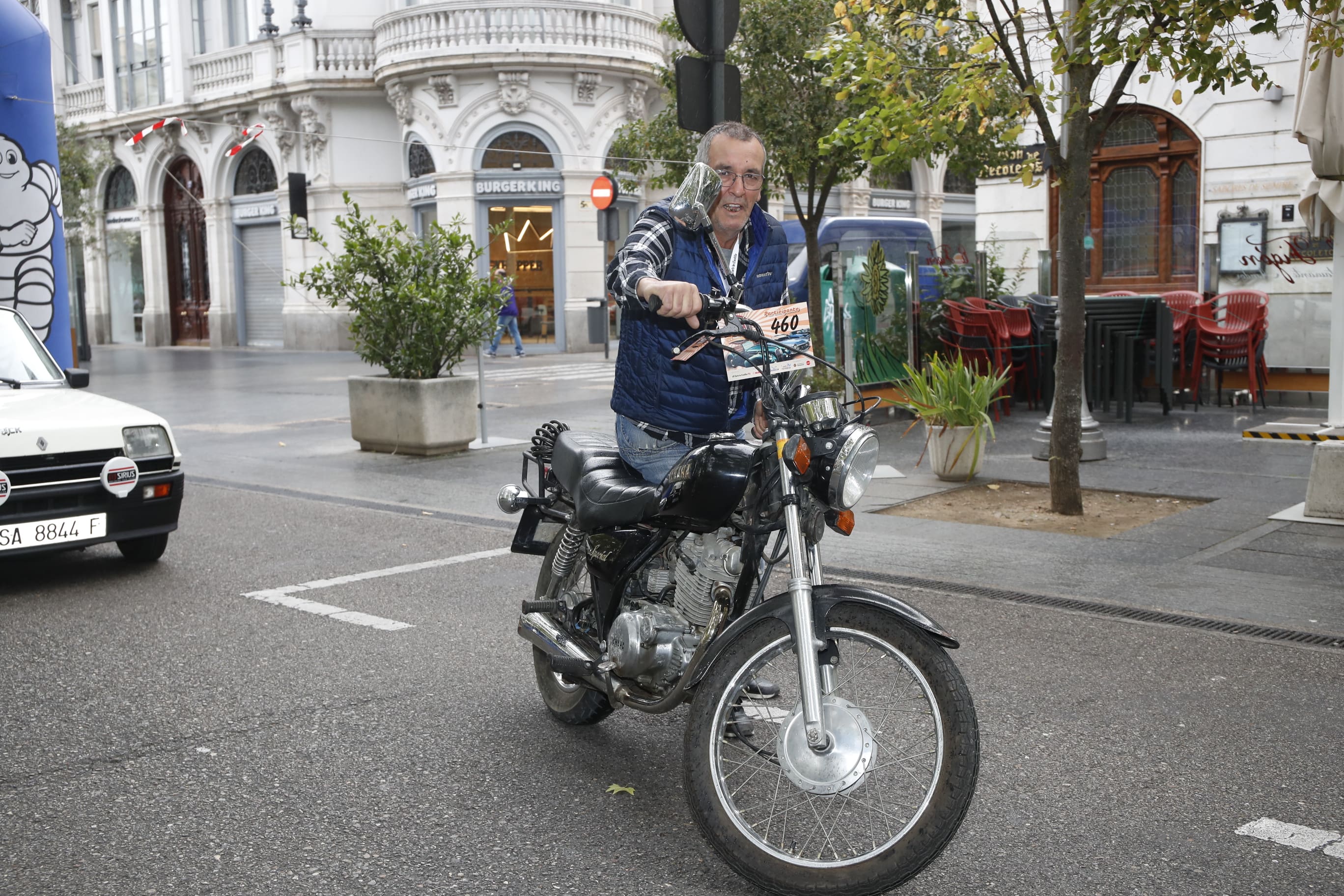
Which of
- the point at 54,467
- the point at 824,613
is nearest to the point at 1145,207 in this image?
the point at 54,467

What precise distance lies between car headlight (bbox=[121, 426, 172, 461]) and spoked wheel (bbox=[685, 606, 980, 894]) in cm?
473

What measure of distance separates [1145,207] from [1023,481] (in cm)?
925

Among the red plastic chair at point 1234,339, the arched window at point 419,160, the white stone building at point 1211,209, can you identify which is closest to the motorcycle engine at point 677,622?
the red plastic chair at point 1234,339

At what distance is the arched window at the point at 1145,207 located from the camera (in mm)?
16688

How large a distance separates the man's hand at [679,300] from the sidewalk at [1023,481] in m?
3.71

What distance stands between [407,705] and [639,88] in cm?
Answer: 2665

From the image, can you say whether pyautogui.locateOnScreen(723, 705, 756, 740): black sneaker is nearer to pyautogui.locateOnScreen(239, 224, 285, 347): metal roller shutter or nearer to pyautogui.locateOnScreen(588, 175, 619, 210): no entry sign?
pyautogui.locateOnScreen(588, 175, 619, 210): no entry sign

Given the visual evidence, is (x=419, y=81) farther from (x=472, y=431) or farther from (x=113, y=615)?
(x=113, y=615)

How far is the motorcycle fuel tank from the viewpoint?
349 cm

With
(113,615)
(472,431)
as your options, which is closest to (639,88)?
(472,431)

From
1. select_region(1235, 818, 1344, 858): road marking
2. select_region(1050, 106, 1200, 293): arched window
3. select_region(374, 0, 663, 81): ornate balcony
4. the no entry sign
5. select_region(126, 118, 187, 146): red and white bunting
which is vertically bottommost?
select_region(1235, 818, 1344, 858): road marking

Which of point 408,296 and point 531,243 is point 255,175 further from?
point 408,296

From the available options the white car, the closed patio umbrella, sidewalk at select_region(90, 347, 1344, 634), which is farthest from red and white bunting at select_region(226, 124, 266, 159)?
the closed patio umbrella

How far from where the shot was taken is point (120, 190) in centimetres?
3916
